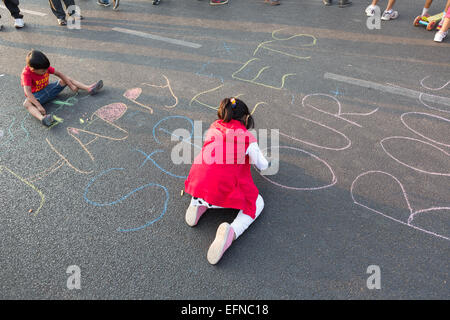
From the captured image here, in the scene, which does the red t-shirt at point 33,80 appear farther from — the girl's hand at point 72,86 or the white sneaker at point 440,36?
the white sneaker at point 440,36

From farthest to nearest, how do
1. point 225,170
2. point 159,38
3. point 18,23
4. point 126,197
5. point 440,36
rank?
point 18,23
point 159,38
point 440,36
point 126,197
point 225,170

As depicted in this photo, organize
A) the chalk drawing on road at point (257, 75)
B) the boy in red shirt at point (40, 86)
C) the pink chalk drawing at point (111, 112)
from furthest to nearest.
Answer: the chalk drawing on road at point (257, 75)
the pink chalk drawing at point (111, 112)
the boy in red shirt at point (40, 86)

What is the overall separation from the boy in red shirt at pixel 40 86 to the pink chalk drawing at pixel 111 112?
422 millimetres

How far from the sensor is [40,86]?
11.7 ft

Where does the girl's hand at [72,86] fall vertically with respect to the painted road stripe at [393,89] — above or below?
below

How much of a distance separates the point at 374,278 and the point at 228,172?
1.34 meters

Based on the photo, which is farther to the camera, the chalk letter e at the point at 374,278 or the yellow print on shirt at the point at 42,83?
the yellow print on shirt at the point at 42,83

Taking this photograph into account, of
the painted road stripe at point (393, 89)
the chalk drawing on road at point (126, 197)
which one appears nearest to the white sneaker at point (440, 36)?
the painted road stripe at point (393, 89)

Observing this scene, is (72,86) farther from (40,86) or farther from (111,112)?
(111,112)

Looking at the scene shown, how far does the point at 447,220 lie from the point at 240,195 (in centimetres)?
179

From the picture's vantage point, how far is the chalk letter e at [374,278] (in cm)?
205

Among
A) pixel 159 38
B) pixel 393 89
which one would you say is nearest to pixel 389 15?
pixel 393 89

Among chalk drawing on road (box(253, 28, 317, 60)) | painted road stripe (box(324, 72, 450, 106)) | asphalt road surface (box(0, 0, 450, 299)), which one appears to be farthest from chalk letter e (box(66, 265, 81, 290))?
chalk drawing on road (box(253, 28, 317, 60))
